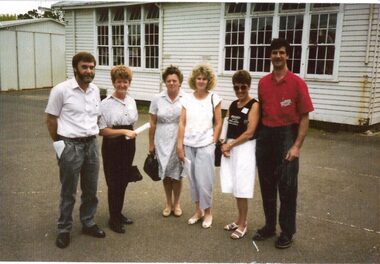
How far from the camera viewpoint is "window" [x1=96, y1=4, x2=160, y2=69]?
1341 centimetres

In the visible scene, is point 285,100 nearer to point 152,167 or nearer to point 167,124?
point 167,124

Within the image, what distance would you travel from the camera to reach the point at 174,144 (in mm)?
4125

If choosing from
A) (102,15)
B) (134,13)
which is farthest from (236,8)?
→ (102,15)

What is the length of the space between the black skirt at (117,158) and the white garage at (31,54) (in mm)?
17064

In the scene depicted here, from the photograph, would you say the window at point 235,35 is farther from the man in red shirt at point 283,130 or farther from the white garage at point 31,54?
the white garage at point 31,54

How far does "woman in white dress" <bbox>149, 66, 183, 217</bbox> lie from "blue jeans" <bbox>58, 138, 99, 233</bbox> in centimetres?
73

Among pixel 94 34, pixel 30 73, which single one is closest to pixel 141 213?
pixel 94 34

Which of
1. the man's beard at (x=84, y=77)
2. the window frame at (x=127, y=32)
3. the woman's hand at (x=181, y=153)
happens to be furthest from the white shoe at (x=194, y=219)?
the window frame at (x=127, y=32)

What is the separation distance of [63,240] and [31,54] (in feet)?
59.7

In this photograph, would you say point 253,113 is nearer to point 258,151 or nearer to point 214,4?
point 258,151

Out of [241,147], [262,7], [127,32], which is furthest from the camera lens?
[127,32]

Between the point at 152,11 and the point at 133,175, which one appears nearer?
the point at 133,175

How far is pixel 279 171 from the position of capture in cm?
353

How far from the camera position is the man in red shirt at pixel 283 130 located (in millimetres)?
3367
